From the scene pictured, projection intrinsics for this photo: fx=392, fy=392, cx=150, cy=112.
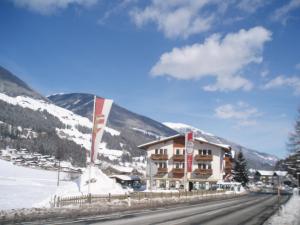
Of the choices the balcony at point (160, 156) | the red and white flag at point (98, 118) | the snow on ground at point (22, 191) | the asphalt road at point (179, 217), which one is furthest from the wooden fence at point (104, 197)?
the balcony at point (160, 156)

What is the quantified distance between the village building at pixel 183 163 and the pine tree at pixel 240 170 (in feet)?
62.9

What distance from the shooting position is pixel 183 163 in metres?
77.8

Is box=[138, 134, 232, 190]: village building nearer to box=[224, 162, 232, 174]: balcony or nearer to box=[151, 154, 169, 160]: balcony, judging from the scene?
box=[151, 154, 169, 160]: balcony

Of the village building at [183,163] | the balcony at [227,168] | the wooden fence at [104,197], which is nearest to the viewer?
the wooden fence at [104,197]

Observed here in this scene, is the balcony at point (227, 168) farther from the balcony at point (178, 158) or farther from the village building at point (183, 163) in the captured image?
the balcony at point (178, 158)

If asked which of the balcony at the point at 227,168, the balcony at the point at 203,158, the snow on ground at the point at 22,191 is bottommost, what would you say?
the snow on ground at the point at 22,191

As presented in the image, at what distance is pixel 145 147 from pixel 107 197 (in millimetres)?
50079

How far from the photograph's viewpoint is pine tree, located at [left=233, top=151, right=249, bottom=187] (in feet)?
322

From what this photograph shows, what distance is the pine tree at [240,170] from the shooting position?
98.1 metres

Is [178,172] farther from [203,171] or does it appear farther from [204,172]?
[204,172]

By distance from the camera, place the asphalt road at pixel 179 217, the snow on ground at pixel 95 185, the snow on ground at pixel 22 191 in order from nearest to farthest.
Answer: the asphalt road at pixel 179 217, the snow on ground at pixel 22 191, the snow on ground at pixel 95 185

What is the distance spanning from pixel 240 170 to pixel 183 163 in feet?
87.8

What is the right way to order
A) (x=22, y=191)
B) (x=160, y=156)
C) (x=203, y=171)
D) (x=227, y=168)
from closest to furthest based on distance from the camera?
(x=22, y=191) → (x=203, y=171) → (x=160, y=156) → (x=227, y=168)

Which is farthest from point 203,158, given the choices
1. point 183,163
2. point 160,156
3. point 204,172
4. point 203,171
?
point 160,156
